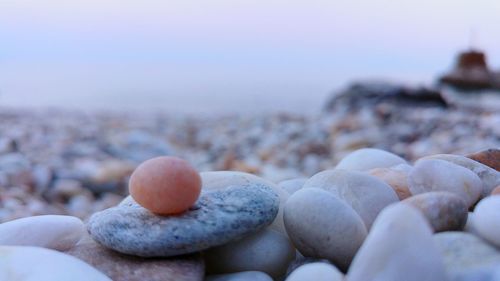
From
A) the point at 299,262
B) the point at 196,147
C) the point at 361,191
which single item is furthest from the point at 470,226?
the point at 196,147

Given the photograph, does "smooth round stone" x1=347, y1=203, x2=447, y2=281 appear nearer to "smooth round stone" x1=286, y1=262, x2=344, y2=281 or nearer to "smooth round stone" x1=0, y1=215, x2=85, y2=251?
"smooth round stone" x1=286, y1=262, x2=344, y2=281

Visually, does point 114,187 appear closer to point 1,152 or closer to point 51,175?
point 51,175

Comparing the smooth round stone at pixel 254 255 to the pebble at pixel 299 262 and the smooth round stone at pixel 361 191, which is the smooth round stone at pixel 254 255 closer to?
the pebble at pixel 299 262

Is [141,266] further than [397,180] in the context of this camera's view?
No

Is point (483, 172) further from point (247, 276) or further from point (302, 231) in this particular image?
point (247, 276)

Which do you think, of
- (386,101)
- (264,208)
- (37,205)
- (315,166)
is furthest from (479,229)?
(386,101)

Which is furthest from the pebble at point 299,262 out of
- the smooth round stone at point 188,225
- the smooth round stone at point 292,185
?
the smooth round stone at point 292,185
